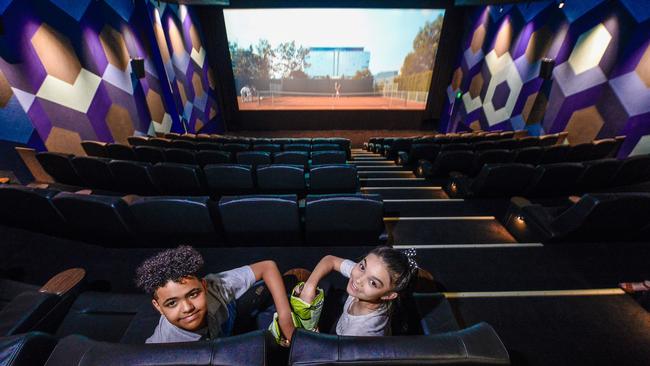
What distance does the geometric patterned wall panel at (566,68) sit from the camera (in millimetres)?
4258

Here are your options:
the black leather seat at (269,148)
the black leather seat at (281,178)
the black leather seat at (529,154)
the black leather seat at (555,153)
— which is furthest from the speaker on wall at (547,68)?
the black leather seat at (281,178)

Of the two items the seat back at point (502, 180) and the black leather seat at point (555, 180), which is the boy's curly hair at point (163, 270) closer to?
the seat back at point (502, 180)

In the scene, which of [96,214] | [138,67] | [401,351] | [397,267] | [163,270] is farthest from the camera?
[138,67]

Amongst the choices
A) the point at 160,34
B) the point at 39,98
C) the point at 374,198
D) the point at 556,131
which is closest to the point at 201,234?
the point at 374,198

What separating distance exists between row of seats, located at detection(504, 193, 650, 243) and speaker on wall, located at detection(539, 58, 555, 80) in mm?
5582

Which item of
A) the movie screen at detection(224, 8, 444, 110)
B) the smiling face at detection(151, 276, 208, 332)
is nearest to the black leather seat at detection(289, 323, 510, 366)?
the smiling face at detection(151, 276, 208, 332)

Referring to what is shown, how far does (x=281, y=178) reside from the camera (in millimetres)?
2535

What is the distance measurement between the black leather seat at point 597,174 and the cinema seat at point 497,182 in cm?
62

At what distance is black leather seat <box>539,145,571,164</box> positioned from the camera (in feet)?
11.2

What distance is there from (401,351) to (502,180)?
2553mm

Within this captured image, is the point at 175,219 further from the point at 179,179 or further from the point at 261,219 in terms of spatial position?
the point at 179,179

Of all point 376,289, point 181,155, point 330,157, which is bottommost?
point 330,157

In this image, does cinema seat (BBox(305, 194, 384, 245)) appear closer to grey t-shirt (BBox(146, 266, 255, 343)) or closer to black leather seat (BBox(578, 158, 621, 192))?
grey t-shirt (BBox(146, 266, 255, 343))

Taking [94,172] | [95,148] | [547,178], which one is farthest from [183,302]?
[95,148]
